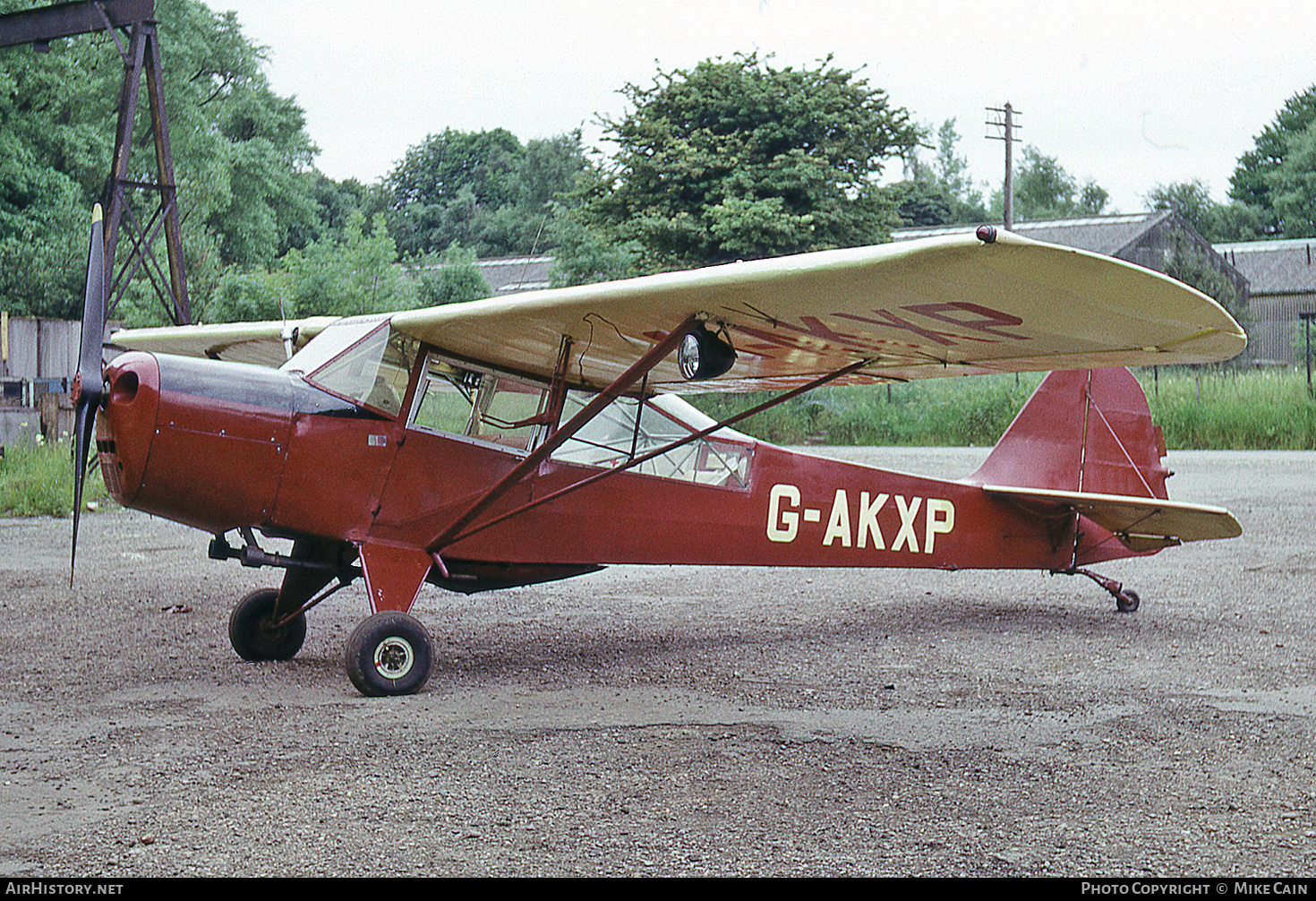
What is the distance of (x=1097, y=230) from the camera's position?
56.9 m

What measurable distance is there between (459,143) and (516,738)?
68.6m

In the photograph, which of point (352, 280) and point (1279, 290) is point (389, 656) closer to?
point (352, 280)

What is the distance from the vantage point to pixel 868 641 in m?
7.19

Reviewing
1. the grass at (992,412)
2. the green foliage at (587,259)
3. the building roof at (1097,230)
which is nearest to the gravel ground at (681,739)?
the grass at (992,412)

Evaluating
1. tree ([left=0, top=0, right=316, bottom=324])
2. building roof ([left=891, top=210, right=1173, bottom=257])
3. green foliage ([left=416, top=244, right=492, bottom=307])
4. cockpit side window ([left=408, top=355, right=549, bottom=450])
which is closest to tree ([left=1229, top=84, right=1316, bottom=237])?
building roof ([left=891, top=210, right=1173, bottom=257])

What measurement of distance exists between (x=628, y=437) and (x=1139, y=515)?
3.54 metres

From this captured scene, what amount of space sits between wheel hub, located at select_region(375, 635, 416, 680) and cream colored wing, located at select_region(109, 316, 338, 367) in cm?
316

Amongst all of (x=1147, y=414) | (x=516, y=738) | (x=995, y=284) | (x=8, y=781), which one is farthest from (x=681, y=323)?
(x=1147, y=414)

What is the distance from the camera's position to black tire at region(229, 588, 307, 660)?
648 centimetres

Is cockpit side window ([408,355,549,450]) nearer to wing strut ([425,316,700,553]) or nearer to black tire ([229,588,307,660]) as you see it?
wing strut ([425,316,700,553])

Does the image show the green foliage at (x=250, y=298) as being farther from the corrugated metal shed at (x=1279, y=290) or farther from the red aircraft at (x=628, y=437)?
the corrugated metal shed at (x=1279, y=290)

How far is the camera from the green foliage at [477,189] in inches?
2226

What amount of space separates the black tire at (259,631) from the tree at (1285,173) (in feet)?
211
